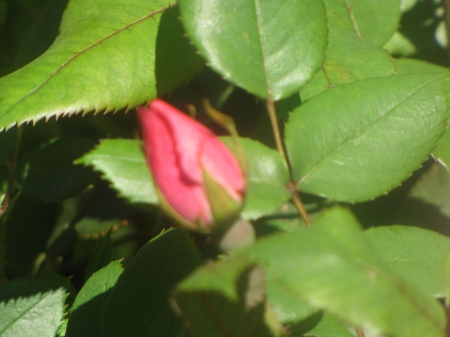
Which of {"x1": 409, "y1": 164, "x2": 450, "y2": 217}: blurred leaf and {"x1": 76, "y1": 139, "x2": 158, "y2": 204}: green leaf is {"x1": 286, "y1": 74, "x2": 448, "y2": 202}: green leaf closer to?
{"x1": 76, "y1": 139, "x2": 158, "y2": 204}: green leaf

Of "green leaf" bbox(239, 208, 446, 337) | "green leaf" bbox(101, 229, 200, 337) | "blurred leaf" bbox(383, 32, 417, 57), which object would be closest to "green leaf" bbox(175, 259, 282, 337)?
"green leaf" bbox(239, 208, 446, 337)

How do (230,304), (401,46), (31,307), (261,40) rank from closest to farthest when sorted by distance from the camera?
1. (230,304)
2. (261,40)
3. (31,307)
4. (401,46)

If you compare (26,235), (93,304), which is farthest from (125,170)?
(26,235)

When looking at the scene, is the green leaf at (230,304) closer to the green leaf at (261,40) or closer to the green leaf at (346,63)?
the green leaf at (261,40)

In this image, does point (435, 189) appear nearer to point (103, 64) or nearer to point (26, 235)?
point (103, 64)

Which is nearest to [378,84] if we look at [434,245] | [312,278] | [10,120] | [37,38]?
[434,245]

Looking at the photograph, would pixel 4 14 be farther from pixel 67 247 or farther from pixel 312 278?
pixel 312 278
